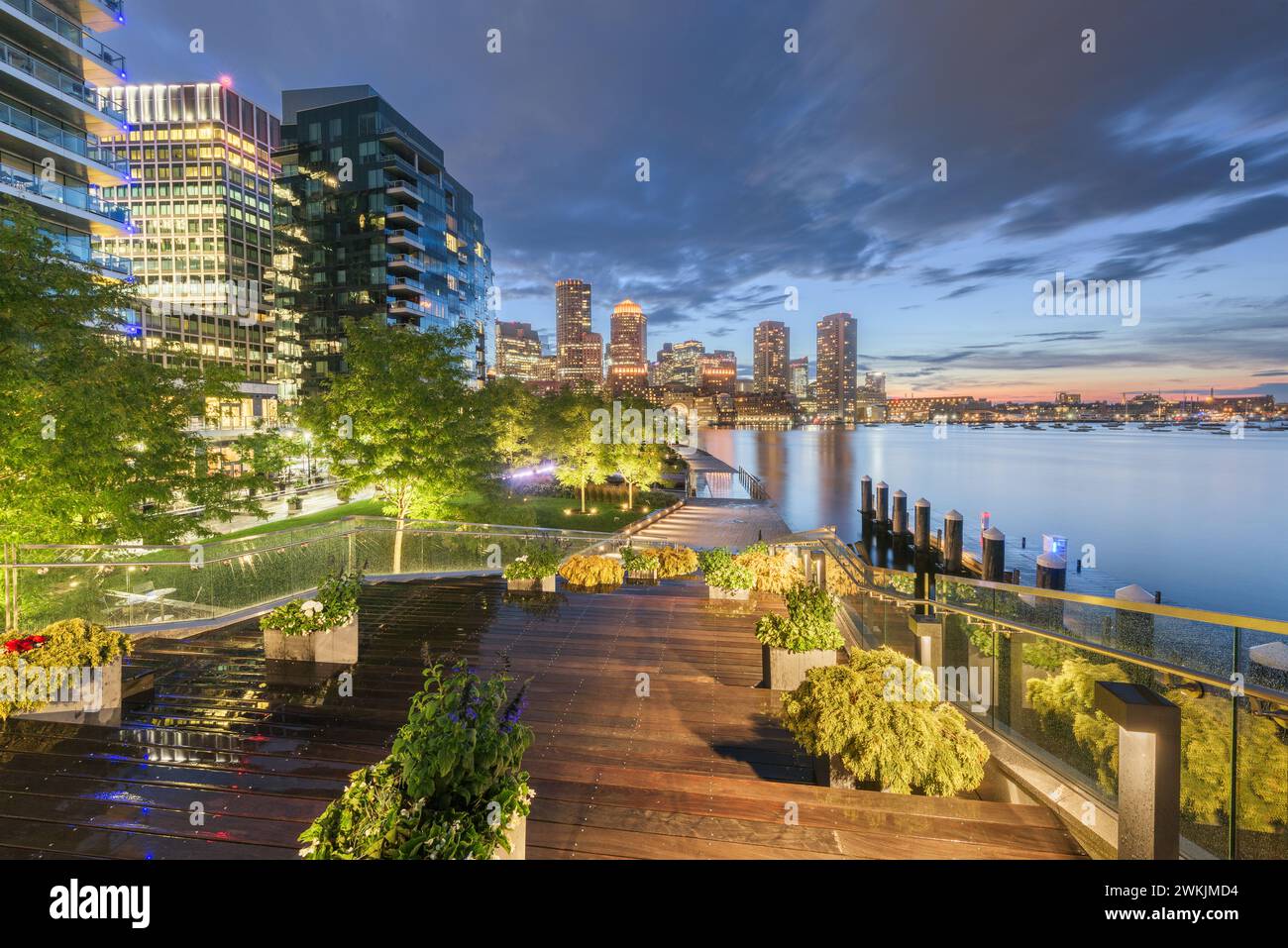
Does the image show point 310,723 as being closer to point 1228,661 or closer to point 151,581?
point 151,581

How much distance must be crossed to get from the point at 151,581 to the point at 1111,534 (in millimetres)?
53618

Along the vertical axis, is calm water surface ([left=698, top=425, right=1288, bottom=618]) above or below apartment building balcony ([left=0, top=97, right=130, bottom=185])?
below

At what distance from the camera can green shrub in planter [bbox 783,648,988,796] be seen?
4.41 m

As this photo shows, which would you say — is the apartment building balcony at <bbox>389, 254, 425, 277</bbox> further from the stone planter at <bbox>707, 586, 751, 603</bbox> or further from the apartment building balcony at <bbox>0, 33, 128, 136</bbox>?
the stone planter at <bbox>707, 586, 751, 603</bbox>

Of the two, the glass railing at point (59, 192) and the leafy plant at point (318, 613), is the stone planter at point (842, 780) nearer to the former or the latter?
the leafy plant at point (318, 613)

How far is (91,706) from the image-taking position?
5930mm

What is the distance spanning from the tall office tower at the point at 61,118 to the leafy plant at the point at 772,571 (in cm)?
3608

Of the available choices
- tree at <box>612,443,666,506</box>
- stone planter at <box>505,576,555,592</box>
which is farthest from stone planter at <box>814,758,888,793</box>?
tree at <box>612,443,666,506</box>

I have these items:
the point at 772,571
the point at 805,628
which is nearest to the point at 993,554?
the point at 772,571

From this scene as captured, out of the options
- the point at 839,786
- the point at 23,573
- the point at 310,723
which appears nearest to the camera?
the point at 839,786

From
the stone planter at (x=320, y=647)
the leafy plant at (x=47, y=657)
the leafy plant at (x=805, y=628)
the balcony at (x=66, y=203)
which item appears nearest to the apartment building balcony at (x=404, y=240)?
the balcony at (x=66, y=203)

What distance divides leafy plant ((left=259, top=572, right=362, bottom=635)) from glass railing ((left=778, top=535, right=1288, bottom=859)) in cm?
668

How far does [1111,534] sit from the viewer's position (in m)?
43.2
